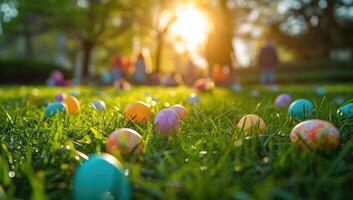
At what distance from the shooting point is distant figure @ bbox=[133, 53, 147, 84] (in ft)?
52.4

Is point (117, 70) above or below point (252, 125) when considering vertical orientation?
above

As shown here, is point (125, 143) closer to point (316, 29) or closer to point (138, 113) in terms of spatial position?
point (138, 113)

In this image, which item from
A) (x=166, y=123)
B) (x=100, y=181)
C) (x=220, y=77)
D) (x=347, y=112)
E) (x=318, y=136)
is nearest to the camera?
(x=100, y=181)

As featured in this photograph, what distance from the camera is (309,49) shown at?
34406 mm

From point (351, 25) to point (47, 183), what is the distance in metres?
35.2

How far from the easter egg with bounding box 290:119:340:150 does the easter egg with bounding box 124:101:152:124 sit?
125 cm

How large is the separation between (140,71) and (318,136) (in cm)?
1447

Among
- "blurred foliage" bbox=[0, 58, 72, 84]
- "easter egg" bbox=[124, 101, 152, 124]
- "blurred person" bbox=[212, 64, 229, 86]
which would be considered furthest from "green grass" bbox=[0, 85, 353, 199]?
"blurred foliage" bbox=[0, 58, 72, 84]

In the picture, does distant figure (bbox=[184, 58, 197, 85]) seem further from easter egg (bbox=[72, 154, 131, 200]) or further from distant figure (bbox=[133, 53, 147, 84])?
easter egg (bbox=[72, 154, 131, 200])

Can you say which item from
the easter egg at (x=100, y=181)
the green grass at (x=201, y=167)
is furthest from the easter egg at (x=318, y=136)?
the easter egg at (x=100, y=181)

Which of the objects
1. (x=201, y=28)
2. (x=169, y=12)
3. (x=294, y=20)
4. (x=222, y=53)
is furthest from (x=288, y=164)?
(x=294, y=20)

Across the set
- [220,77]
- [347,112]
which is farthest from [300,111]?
[220,77]

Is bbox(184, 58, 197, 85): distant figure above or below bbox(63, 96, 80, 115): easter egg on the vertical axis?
above

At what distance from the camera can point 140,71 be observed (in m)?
16.0
